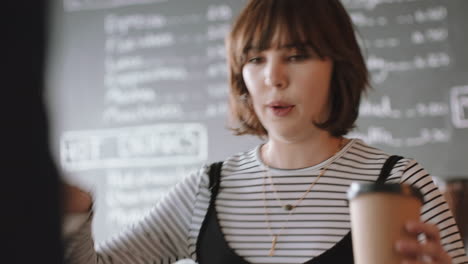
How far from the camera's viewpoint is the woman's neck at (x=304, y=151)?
1.12 meters

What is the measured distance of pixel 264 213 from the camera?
1.10 meters

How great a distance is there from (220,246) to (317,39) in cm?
39

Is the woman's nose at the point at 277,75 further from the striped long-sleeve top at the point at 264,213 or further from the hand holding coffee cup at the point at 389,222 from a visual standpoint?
the hand holding coffee cup at the point at 389,222

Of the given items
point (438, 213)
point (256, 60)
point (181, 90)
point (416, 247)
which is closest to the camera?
point (416, 247)

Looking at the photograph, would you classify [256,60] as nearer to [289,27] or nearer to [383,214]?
[289,27]

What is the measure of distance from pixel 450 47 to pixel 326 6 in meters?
1.54

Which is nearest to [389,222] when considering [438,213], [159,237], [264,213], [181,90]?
[438,213]

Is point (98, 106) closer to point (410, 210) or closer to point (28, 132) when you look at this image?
point (410, 210)

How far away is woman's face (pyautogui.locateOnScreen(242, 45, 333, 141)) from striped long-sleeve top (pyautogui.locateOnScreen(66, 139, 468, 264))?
0.30 ft

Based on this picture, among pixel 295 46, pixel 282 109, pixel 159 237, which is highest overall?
pixel 295 46

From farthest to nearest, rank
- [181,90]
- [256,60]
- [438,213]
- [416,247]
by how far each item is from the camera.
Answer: [181,90], [256,60], [438,213], [416,247]

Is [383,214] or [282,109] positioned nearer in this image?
[383,214]

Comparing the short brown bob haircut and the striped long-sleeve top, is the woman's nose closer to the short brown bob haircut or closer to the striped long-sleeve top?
the short brown bob haircut

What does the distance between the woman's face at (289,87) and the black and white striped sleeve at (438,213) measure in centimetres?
19
